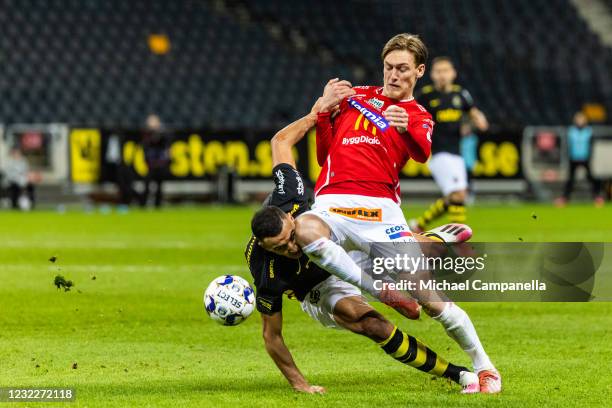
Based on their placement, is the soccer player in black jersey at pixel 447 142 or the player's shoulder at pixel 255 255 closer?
the player's shoulder at pixel 255 255

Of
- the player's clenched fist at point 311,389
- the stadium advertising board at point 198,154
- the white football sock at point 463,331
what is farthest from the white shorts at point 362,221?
the stadium advertising board at point 198,154

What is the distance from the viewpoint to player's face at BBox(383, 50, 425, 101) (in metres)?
6.16

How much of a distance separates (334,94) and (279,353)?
4.80ft

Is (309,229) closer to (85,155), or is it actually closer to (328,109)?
(328,109)

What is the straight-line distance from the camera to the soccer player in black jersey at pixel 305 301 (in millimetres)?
5984

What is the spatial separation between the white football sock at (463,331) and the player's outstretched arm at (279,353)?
0.75m

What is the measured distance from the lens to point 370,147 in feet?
20.6

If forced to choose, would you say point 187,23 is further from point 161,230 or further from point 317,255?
point 317,255

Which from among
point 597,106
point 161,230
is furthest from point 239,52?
point 161,230

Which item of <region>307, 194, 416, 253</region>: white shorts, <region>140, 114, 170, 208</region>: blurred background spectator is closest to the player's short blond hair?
<region>307, 194, 416, 253</region>: white shorts

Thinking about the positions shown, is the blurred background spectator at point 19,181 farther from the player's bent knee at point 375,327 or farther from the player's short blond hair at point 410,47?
the player's bent knee at point 375,327

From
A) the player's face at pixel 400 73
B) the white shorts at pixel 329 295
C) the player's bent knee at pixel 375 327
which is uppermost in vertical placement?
the player's face at pixel 400 73

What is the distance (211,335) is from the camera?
8.18 m

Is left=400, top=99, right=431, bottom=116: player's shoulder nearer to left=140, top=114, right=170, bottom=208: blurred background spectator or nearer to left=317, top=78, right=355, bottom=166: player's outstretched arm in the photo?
left=317, top=78, right=355, bottom=166: player's outstretched arm
